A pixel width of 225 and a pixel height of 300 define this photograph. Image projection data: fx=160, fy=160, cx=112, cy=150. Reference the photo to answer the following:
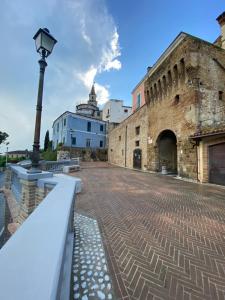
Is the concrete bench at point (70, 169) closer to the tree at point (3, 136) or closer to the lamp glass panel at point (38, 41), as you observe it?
the lamp glass panel at point (38, 41)

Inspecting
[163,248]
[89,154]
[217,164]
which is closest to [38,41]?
[163,248]

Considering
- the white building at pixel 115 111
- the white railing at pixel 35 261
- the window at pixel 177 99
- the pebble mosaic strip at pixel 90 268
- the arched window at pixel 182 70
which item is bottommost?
the pebble mosaic strip at pixel 90 268

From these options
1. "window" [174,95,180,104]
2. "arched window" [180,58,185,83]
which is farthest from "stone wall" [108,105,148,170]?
"arched window" [180,58,185,83]

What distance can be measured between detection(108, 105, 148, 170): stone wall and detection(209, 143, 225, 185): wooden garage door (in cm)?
808

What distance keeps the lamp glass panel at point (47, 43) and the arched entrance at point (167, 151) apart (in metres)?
12.7

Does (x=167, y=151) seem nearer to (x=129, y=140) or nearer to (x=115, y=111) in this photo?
(x=129, y=140)

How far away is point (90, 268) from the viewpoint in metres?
2.22

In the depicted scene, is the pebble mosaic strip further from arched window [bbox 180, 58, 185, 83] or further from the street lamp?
arched window [bbox 180, 58, 185, 83]

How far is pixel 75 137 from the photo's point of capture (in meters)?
31.2

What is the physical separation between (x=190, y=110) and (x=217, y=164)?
166 inches

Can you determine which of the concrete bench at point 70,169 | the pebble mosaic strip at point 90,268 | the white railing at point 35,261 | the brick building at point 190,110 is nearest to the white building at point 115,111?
the brick building at point 190,110

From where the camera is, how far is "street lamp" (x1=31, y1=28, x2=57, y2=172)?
3.94m

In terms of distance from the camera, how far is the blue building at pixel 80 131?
3056 centimetres

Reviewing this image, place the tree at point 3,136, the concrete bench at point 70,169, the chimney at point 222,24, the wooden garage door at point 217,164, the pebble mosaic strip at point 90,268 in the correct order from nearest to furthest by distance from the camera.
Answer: the pebble mosaic strip at point 90,268, the wooden garage door at point 217,164, the concrete bench at point 70,169, the chimney at point 222,24, the tree at point 3,136
